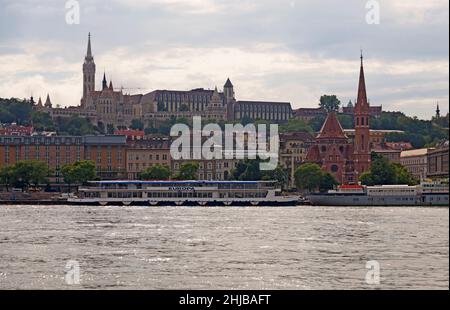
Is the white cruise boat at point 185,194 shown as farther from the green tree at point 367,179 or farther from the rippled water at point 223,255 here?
the rippled water at point 223,255

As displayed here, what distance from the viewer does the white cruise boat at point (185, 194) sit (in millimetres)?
97562

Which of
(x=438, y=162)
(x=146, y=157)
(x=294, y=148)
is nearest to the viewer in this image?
(x=438, y=162)

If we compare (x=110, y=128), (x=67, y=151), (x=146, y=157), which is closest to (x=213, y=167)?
(x=146, y=157)

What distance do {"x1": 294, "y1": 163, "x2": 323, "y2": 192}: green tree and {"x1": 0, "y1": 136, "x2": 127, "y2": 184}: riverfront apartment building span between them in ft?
69.9

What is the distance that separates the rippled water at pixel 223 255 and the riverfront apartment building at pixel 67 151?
74.6 meters

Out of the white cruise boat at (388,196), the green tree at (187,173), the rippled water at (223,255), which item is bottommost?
the rippled water at (223,255)

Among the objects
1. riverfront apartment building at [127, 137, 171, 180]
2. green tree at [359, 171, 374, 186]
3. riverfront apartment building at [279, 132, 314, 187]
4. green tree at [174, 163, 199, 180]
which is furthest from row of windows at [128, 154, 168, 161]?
green tree at [359, 171, 374, 186]

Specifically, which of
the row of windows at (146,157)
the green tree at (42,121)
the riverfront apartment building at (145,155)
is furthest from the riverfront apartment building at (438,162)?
the green tree at (42,121)

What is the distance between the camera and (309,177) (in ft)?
379

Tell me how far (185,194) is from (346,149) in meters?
38.8

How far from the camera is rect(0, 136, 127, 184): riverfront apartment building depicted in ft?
419

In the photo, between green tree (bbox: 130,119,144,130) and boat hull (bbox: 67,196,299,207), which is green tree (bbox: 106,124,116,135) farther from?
boat hull (bbox: 67,196,299,207)

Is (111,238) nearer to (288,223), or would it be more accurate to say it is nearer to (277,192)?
(288,223)

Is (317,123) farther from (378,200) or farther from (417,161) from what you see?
(378,200)
